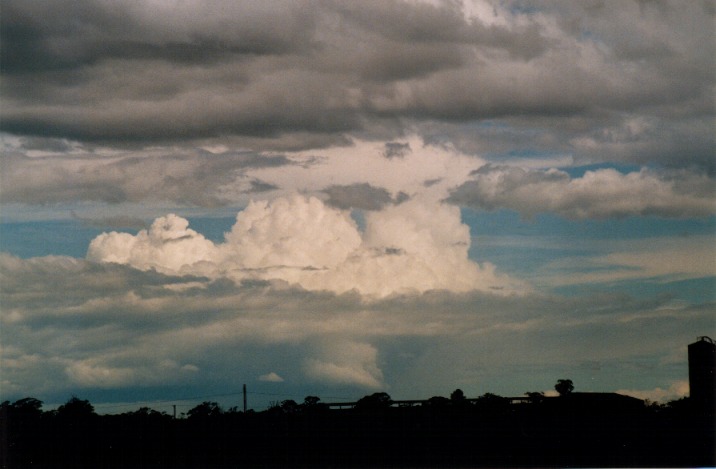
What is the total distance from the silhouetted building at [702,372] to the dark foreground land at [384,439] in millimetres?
2043

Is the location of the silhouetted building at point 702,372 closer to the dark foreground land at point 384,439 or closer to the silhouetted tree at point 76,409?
the dark foreground land at point 384,439

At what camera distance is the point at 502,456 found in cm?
5172

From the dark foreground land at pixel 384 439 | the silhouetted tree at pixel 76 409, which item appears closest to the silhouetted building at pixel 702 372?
the dark foreground land at pixel 384 439

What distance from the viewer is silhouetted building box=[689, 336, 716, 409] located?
64.9m

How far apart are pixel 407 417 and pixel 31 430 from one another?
79.3ft

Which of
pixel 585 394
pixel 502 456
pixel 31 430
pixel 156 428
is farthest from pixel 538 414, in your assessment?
pixel 31 430

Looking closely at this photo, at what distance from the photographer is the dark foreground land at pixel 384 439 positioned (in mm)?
50406

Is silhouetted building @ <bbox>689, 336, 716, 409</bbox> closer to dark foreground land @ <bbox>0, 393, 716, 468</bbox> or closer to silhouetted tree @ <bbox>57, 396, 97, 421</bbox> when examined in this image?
dark foreground land @ <bbox>0, 393, 716, 468</bbox>

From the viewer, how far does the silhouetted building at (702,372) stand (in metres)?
64.9

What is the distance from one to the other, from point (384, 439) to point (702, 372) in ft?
80.5

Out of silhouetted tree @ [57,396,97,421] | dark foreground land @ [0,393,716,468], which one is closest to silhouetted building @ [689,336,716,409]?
dark foreground land @ [0,393,716,468]

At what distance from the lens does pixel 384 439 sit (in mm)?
53625

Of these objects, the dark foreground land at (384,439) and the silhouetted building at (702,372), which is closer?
the dark foreground land at (384,439)

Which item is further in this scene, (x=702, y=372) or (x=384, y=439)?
(x=702, y=372)
